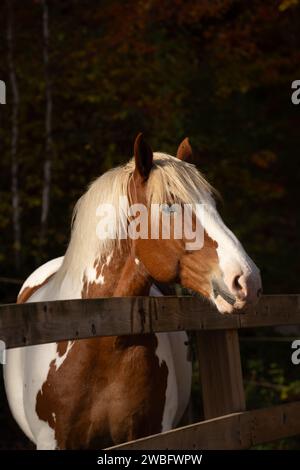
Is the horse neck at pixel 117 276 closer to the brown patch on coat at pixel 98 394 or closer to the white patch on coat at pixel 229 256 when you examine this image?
the brown patch on coat at pixel 98 394

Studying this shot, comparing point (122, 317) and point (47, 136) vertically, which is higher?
point (47, 136)

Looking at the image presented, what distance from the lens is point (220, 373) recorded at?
4.56m

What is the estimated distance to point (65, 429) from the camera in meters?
4.25

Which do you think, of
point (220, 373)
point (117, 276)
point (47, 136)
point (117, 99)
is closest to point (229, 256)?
point (117, 276)

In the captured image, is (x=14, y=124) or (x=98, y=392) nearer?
(x=98, y=392)

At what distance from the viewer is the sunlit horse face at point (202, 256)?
3736 millimetres

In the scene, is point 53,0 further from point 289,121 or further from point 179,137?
point 289,121

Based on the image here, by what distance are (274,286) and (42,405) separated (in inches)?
373

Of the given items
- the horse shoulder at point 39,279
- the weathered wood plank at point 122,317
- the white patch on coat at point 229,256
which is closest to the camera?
the weathered wood plank at point 122,317

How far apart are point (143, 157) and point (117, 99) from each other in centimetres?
735

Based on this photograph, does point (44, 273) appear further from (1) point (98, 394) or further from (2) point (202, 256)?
(2) point (202, 256)

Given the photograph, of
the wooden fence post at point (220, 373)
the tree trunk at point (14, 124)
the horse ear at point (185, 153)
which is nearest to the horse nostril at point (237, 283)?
the wooden fence post at point (220, 373)

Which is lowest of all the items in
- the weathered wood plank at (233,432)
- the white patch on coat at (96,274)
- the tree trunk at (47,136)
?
the weathered wood plank at (233,432)
